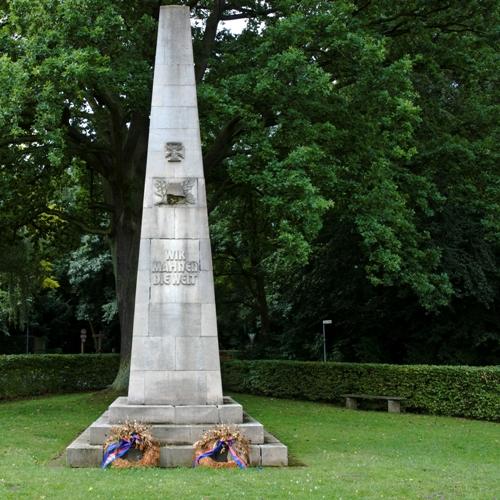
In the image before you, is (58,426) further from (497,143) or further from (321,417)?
(497,143)

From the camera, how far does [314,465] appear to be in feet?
36.3

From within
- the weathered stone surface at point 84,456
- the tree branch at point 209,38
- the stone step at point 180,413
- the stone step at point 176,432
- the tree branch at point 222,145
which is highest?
the tree branch at point 209,38

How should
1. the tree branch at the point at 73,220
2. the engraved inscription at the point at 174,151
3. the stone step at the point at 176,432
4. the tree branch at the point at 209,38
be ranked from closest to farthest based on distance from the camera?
the stone step at the point at 176,432 < the engraved inscription at the point at 174,151 < the tree branch at the point at 209,38 < the tree branch at the point at 73,220

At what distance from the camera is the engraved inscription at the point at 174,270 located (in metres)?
12.8

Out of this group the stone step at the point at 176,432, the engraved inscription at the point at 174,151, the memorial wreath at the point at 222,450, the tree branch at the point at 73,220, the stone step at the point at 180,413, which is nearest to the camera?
the memorial wreath at the point at 222,450

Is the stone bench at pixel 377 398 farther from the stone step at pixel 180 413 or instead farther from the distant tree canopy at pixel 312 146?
the stone step at pixel 180 413

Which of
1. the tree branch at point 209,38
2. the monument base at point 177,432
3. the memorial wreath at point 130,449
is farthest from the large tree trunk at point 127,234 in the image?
the memorial wreath at point 130,449

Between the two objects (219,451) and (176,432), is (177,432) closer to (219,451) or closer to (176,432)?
(176,432)

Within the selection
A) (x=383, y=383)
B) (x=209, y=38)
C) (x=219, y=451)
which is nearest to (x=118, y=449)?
(x=219, y=451)

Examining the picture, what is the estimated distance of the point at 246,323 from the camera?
39.7m

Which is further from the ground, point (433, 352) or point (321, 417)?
point (433, 352)

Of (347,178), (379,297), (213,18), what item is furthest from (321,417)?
(213,18)

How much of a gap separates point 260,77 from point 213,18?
4750mm

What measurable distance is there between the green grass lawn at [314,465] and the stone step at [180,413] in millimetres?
1233
